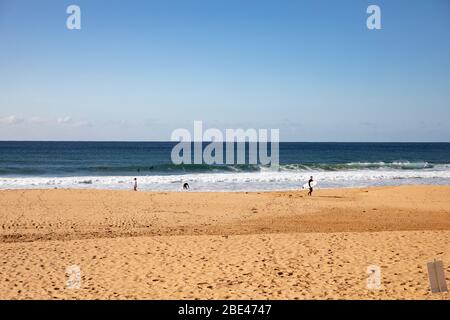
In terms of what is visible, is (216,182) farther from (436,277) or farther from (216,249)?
(436,277)

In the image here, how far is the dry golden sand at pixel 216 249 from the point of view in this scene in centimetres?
876

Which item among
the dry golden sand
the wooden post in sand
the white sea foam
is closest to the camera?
the wooden post in sand

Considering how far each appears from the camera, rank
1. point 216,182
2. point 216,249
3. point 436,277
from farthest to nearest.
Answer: point 216,182 → point 216,249 → point 436,277

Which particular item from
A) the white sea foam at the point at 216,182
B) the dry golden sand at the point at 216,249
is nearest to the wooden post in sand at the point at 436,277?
the dry golden sand at the point at 216,249

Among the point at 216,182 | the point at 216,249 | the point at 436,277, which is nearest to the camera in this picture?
the point at 436,277

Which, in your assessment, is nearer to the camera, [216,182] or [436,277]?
[436,277]

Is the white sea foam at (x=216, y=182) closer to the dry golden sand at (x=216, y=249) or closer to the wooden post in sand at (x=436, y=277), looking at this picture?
the dry golden sand at (x=216, y=249)

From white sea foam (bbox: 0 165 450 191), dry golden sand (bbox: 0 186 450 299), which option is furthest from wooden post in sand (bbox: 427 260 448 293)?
white sea foam (bbox: 0 165 450 191)

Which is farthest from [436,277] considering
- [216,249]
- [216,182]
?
[216,182]

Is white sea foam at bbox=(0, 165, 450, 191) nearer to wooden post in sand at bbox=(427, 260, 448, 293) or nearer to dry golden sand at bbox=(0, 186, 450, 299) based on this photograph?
dry golden sand at bbox=(0, 186, 450, 299)

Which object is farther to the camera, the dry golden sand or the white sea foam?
the white sea foam

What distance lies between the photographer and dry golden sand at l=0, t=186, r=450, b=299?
8.76m

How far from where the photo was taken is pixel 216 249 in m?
11.8
